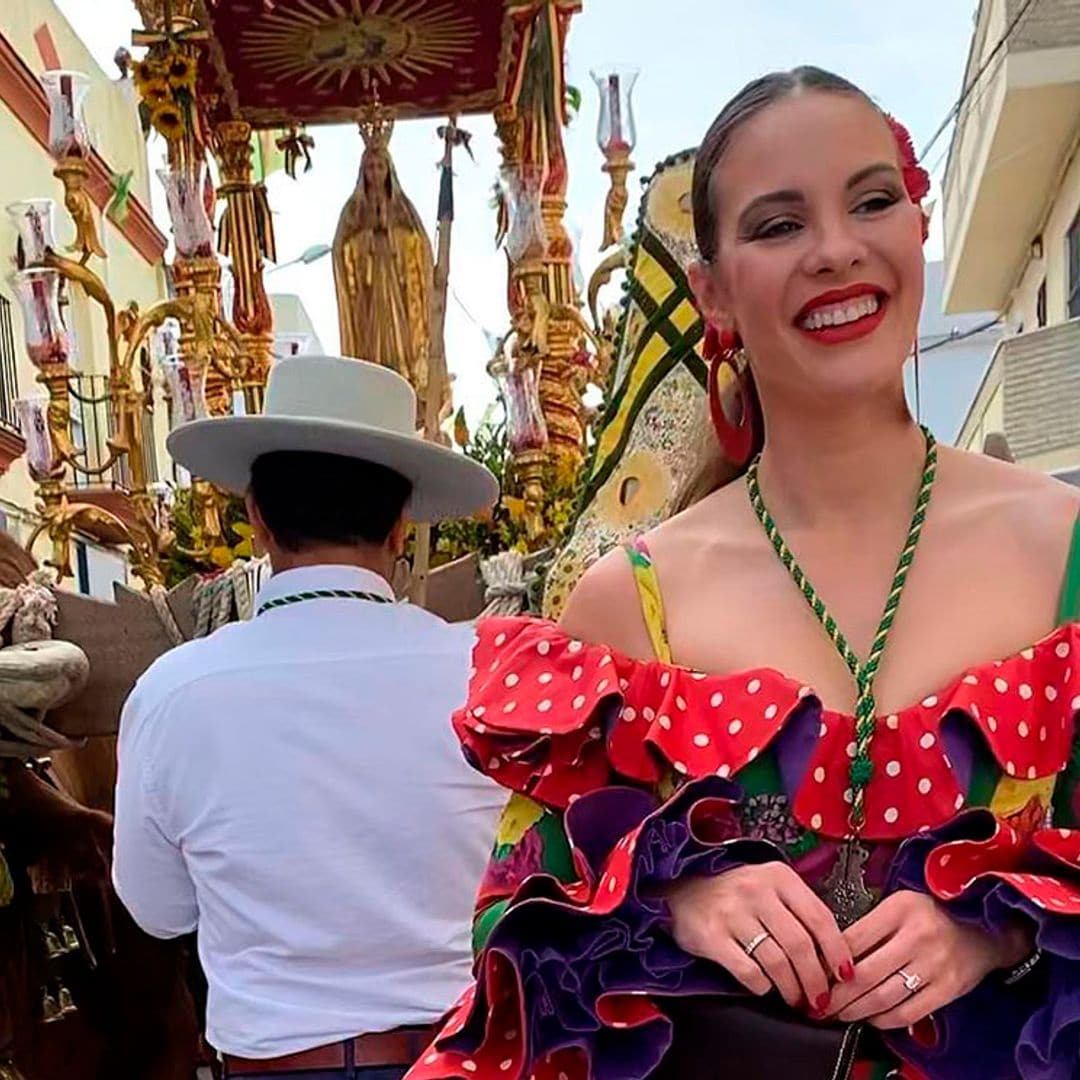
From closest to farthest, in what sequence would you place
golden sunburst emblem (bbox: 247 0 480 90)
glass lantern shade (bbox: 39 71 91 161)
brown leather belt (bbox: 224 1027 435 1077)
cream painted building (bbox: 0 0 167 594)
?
1. brown leather belt (bbox: 224 1027 435 1077)
2. glass lantern shade (bbox: 39 71 91 161)
3. golden sunburst emblem (bbox: 247 0 480 90)
4. cream painted building (bbox: 0 0 167 594)

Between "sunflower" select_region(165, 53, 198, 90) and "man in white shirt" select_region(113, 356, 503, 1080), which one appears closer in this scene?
"man in white shirt" select_region(113, 356, 503, 1080)

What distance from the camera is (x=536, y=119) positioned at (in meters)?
4.61

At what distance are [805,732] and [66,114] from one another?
12.9ft

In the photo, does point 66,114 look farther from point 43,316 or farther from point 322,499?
point 322,499

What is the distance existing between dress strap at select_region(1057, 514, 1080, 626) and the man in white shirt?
3.21ft

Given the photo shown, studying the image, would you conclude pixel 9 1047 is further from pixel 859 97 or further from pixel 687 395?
pixel 859 97

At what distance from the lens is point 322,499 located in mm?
2004

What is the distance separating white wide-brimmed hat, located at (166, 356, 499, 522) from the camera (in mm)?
2025

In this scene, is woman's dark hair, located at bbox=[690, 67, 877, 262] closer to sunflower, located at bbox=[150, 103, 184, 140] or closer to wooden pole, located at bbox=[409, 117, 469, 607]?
wooden pole, located at bbox=[409, 117, 469, 607]

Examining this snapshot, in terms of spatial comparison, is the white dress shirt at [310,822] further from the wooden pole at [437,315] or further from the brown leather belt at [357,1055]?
the wooden pole at [437,315]

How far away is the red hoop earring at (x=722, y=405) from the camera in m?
1.23

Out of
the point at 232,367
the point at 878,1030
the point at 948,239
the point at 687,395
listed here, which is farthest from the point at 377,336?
the point at 948,239

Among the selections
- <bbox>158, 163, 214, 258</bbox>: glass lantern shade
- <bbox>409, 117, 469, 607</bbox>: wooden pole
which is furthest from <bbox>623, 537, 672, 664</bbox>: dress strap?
<bbox>158, 163, 214, 258</bbox>: glass lantern shade

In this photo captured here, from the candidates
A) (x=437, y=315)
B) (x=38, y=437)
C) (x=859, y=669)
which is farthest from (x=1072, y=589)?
(x=38, y=437)
